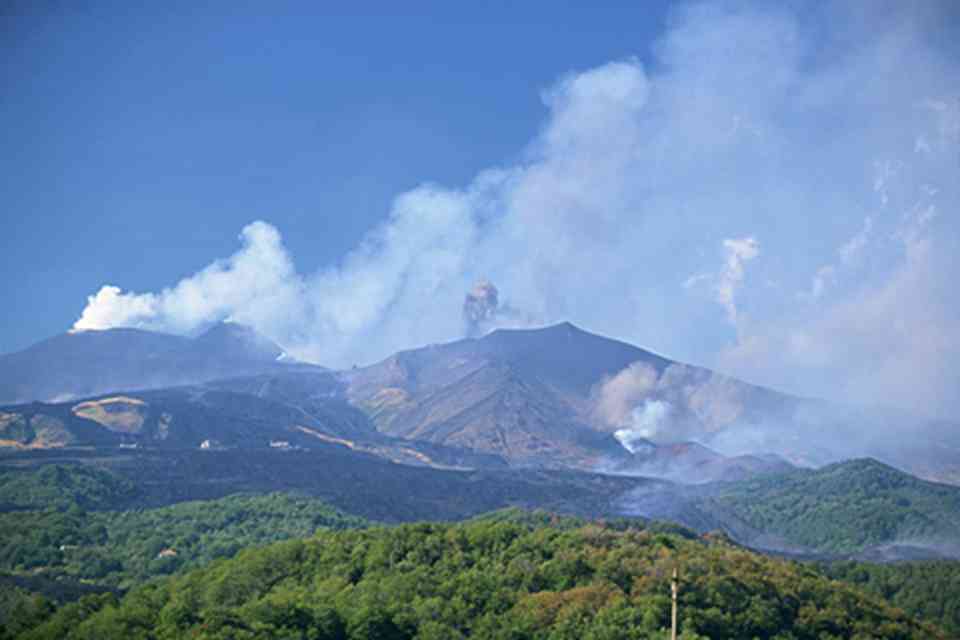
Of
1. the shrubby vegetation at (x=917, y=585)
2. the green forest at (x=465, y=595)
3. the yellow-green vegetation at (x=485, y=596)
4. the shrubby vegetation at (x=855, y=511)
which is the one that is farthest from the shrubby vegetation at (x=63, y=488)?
the shrubby vegetation at (x=855, y=511)

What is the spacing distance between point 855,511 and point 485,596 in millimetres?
131604

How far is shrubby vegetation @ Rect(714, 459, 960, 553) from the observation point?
166 metres

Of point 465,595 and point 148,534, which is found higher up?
point 465,595

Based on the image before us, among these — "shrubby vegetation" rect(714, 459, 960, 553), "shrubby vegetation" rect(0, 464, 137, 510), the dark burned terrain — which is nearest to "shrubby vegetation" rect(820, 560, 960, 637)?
"shrubby vegetation" rect(714, 459, 960, 553)

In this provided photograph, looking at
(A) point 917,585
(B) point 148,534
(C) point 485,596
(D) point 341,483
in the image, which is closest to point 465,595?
(C) point 485,596

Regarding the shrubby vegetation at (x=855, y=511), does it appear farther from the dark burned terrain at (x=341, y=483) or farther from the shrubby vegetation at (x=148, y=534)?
the shrubby vegetation at (x=148, y=534)

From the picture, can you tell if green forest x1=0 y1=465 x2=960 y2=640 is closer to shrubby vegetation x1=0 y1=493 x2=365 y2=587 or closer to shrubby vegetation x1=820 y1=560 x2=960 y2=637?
shrubby vegetation x1=820 y1=560 x2=960 y2=637

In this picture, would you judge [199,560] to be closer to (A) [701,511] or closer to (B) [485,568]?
(B) [485,568]

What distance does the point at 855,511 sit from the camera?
178 meters

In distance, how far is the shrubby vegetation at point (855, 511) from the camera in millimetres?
165500

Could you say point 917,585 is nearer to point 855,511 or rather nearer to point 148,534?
point 855,511

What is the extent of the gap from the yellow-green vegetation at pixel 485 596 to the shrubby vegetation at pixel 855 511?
96505 mm

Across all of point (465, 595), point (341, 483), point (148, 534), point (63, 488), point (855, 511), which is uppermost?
point (855, 511)

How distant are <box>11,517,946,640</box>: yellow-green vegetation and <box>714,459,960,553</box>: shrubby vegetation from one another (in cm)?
9650
